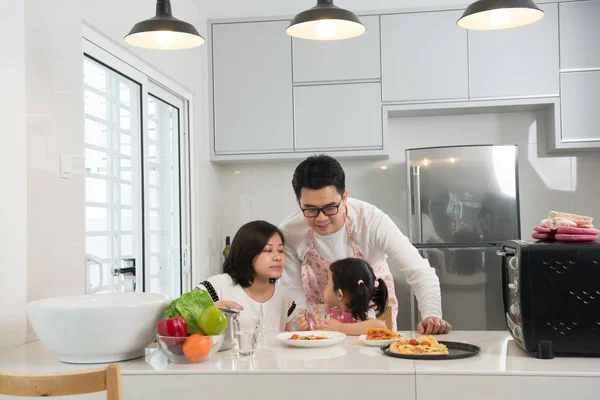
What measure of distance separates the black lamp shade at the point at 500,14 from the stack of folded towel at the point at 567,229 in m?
0.63

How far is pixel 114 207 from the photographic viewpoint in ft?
9.78

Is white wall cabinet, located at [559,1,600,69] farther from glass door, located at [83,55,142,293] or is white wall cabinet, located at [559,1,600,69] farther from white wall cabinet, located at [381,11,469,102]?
glass door, located at [83,55,142,293]

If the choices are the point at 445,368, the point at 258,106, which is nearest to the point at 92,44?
the point at 258,106

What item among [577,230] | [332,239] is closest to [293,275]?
[332,239]

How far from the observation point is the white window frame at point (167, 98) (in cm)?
279

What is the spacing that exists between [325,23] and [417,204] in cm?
194

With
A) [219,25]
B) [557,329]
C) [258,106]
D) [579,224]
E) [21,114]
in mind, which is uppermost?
[219,25]

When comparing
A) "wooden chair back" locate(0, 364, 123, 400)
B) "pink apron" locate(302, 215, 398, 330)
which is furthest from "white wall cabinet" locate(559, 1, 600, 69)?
"wooden chair back" locate(0, 364, 123, 400)

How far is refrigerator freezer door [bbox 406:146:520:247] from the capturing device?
3805mm

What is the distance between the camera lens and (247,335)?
170 centimetres

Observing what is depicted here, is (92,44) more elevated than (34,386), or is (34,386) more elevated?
(92,44)

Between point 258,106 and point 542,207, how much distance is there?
1901mm

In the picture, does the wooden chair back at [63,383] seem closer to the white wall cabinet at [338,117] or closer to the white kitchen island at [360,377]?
the white kitchen island at [360,377]

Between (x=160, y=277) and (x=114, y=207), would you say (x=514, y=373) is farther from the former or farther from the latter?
(x=160, y=277)
